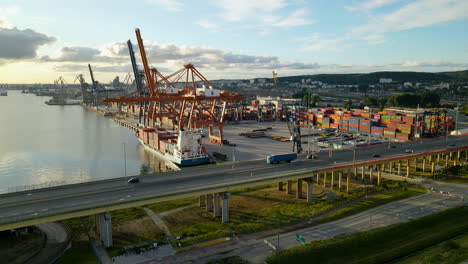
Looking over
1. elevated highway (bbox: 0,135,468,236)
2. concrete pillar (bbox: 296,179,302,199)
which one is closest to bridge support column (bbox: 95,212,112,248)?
elevated highway (bbox: 0,135,468,236)

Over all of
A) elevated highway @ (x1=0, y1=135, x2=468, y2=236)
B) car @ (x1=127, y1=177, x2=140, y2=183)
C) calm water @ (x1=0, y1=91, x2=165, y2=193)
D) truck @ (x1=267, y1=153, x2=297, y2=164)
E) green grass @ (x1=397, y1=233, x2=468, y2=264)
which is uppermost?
truck @ (x1=267, y1=153, x2=297, y2=164)

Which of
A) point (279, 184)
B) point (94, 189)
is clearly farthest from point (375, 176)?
point (94, 189)

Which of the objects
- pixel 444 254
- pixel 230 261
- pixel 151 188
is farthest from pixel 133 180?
pixel 444 254

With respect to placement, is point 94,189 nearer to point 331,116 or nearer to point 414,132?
point 414,132

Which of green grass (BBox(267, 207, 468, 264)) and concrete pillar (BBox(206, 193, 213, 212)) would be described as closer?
green grass (BBox(267, 207, 468, 264))

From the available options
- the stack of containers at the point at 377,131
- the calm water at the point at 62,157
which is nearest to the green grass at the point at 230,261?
the calm water at the point at 62,157

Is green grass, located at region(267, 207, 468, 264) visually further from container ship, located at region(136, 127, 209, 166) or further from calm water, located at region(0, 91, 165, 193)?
container ship, located at region(136, 127, 209, 166)

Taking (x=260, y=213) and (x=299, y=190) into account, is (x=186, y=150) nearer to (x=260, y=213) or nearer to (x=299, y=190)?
(x=299, y=190)
